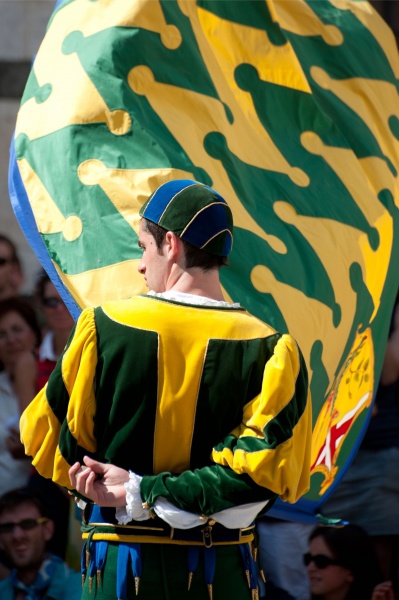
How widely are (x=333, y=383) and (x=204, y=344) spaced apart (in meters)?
1.14

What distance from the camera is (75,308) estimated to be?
102 inches

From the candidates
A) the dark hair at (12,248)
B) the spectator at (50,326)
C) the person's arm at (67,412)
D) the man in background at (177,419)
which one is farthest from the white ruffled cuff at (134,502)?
the dark hair at (12,248)

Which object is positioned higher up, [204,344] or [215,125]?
[215,125]

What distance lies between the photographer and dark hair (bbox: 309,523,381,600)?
3.82 meters

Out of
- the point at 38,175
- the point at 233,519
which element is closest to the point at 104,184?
the point at 38,175

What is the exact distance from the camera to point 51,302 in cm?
396

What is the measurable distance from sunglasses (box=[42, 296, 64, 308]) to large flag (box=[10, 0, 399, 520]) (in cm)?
115

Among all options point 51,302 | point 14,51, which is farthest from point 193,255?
point 14,51

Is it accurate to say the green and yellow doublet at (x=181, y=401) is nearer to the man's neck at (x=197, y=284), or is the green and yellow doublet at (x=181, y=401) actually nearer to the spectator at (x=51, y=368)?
the man's neck at (x=197, y=284)

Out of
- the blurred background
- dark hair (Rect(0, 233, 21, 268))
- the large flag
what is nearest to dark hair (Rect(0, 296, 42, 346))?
dark hair (Rect(0, 233, 21, 268))

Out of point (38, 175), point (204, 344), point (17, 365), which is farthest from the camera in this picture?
point (17, 365)

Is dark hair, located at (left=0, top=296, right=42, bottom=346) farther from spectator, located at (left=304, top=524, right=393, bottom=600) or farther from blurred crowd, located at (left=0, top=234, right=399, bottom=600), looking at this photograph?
spectator, located at (left=304, top=524, right=393, bottom=600)

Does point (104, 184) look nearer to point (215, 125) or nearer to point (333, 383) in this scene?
point (215, 125)

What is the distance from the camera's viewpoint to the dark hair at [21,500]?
3680mm
